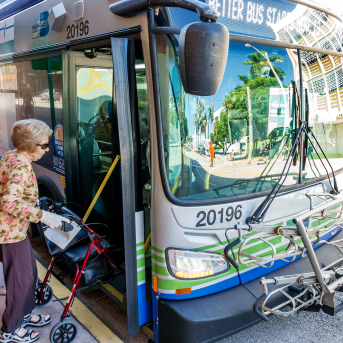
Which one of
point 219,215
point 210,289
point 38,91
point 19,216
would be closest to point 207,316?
point 210,289

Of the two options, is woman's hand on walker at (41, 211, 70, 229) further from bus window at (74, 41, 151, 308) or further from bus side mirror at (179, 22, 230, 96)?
bus side mirror at (179, 22, 230, 96)

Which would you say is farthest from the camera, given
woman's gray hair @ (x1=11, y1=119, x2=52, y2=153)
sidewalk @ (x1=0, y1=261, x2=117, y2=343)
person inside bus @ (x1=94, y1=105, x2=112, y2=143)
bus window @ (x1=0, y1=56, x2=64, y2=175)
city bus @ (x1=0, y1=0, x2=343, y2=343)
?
person inside bus @ (x1=94, y1=105, x2=112, y2=143)

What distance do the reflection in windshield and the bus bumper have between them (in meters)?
0.74

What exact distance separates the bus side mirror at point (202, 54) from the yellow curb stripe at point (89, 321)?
2176 millimetres

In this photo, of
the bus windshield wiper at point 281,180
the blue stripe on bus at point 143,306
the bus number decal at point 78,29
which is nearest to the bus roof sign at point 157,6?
the bus number decal at point 78,29

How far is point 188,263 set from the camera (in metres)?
2.39

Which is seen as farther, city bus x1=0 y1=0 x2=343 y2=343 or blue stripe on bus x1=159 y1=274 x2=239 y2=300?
blue stripe on bus x1=159 y1=274 x2=239 y2=300

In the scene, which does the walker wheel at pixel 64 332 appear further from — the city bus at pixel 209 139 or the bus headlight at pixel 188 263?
the bus headlight at pixel 188 263

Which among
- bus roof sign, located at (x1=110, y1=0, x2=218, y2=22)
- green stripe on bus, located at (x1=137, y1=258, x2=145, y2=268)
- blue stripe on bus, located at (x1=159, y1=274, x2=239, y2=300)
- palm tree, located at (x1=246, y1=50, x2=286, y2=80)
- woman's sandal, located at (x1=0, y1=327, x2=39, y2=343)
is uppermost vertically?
bus roof sign, located at (x1=110, y1=0, x2=218, y2=22)

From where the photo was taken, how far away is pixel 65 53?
3.29 meters

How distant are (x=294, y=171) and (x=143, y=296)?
5.05ft

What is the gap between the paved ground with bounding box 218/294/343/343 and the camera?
2.91m

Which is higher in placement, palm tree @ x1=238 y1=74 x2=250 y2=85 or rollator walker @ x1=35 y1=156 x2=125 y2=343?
palm tree @ x1=238 y1=74 x2=250 y2=85

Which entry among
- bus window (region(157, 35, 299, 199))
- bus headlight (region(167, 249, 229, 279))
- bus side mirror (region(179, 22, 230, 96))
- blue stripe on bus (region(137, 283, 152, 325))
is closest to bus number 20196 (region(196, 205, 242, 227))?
bus window (region(157, 35, 299, 199))
